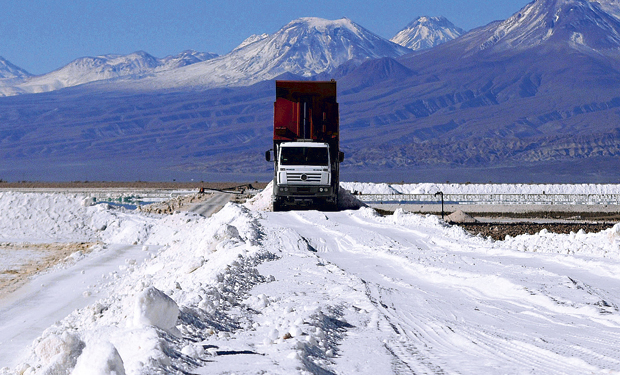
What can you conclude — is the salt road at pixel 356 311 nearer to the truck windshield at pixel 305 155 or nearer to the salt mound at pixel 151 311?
the salt mound at pixel 151 311

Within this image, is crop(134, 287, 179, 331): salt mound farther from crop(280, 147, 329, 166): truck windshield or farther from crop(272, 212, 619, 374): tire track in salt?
A: crop(280, 147, 329, 166): truck windshield

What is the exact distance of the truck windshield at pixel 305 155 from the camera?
2711 cm

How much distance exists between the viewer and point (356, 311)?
10.5m

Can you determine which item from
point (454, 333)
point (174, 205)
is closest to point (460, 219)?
point (174, 205)

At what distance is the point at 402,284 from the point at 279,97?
15.7 m

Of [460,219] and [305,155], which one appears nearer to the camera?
[305,155]

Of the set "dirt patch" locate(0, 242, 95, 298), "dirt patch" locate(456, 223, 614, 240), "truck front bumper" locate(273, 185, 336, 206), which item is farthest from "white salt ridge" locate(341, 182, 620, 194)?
"dirt patch" locate(0, 242, 95, 298)

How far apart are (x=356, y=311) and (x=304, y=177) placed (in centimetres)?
1694

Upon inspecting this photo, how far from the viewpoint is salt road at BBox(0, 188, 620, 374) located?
7.52m

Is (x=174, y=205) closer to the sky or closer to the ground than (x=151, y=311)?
closer to the ground

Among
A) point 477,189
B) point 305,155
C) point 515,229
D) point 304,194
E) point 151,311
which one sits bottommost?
point 515,229

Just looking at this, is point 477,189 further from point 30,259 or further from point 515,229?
point 30,259

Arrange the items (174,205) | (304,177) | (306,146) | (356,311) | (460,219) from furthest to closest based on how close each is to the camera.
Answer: (174,205), (460,219), (304,177), (306,146), (356,311)

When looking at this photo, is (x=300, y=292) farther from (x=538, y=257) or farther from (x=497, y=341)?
(x=538, y=257)
